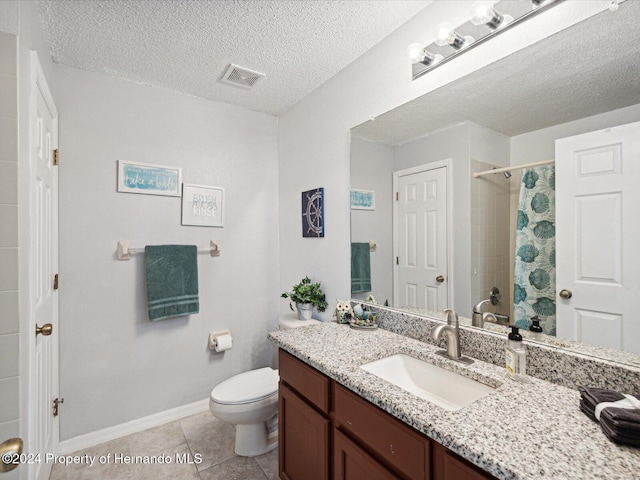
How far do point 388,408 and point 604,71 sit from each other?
4.29 ft

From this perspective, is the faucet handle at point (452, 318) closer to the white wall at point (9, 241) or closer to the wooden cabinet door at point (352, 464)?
the wooden cabinet door at point (352, 464)

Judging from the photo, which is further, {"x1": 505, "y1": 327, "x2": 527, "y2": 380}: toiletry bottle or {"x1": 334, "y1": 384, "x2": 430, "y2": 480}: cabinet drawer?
{"x1": 505, "y1": 327, "x2": 527, "y2": 380}: toiletry bottle

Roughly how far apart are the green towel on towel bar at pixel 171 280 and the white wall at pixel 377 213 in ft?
4.04

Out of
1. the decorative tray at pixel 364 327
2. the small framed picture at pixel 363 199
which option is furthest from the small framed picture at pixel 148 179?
the decorative tray at pixel 364 327

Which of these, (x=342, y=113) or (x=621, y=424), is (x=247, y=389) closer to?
(x=621, y=424)

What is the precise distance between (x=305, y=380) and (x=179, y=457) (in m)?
Result: 1.18

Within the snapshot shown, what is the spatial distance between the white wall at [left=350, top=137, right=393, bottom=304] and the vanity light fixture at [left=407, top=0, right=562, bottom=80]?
0.46m

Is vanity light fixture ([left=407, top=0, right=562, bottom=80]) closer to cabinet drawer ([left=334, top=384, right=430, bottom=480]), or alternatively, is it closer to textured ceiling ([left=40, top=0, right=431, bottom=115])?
textured ceiling ([left=40, top=0, right=431, bottom=115])

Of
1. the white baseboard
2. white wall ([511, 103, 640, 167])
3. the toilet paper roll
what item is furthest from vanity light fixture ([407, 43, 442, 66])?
the white baseboard

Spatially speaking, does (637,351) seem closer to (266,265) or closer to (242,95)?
(266,265)

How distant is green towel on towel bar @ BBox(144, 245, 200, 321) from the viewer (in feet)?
7.16

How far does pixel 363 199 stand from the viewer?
1928 millimetres

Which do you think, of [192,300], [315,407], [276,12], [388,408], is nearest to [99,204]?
[192,300]

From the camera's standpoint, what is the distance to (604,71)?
1.04m
